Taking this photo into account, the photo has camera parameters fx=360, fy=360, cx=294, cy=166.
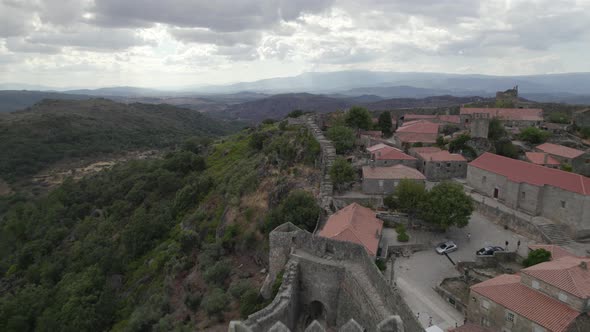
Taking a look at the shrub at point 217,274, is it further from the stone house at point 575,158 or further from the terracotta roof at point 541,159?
the stone house at point 575,158

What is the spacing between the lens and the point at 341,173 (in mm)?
31203

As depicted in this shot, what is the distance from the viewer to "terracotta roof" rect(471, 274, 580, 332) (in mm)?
15023

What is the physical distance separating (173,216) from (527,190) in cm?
3892

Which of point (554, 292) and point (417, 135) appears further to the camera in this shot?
point (417, 135)

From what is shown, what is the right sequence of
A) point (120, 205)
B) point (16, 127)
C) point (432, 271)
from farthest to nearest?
point (16, 127), point (120, 205), point (432, 271)

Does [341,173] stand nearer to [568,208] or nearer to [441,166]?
[441,166]

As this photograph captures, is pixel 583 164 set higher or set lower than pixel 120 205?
higher

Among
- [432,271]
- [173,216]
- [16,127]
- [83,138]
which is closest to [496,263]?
[432,271]

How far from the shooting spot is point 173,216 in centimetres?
4647

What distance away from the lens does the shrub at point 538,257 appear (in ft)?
68.3

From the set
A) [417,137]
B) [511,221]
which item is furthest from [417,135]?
[511,221]

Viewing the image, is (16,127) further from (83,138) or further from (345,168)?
(345,168)

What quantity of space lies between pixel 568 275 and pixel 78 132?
133778 mm

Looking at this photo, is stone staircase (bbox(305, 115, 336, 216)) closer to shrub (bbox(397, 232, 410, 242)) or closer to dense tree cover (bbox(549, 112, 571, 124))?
shrub (bbox(397, 232, 410, 242))
